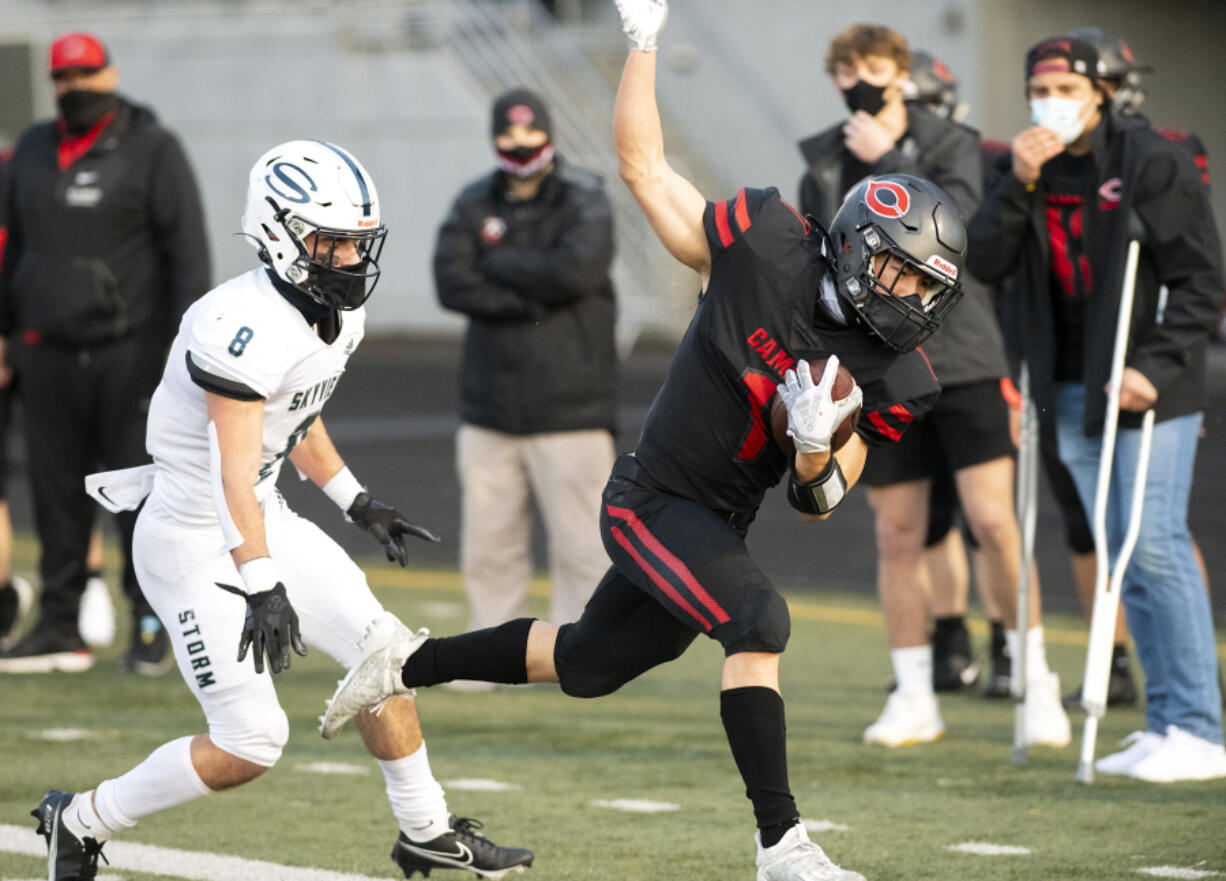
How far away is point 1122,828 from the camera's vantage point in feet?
17.0

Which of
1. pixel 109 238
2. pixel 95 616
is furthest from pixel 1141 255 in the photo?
pixel 95 616

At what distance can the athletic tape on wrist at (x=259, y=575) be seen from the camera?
13.9ft

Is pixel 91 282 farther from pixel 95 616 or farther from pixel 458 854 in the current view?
pixel 458 854

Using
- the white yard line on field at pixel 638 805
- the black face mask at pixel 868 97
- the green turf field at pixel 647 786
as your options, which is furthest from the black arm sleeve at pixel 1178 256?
the white yard line on field at pixel 638 805

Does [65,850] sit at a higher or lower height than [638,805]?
higher

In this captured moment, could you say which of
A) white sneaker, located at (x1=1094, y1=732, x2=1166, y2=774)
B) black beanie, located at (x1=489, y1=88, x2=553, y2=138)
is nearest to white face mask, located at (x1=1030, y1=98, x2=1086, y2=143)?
white sneaker, located at (x1=1094, y1=732, x2=1166, y2=774)

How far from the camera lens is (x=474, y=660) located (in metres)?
4.75

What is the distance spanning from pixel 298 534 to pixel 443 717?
2469 mm

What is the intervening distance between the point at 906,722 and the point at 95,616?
3.87 m

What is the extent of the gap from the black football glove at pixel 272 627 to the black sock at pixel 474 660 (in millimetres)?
540

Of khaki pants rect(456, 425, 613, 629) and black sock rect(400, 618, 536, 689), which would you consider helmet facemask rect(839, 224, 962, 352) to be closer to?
black sock rect(400, 618, 536, 689)

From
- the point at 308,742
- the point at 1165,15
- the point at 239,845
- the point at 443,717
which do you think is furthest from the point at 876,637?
the point at 1165,15

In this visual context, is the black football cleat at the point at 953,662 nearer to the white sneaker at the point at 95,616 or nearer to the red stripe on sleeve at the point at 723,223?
the red stripe on sleeve at the point at 723,223

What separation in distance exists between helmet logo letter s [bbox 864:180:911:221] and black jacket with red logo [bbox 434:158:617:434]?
10.3 ft
